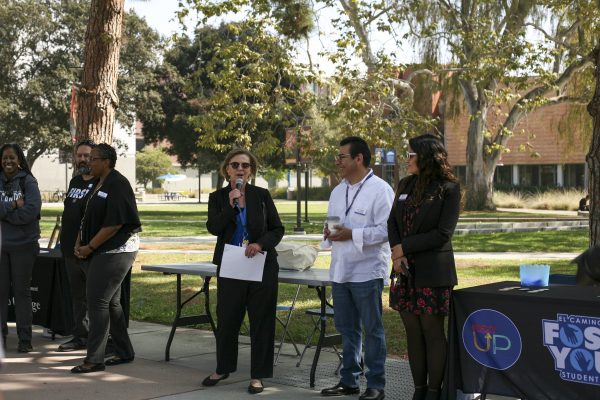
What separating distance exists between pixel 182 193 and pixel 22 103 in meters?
48.5

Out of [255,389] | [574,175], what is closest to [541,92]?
[574,175]

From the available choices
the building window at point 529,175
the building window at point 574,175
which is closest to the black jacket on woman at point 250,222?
the building window at point 574,175

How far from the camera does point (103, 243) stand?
7.45 meters

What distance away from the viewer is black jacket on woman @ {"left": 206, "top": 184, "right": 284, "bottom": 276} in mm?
6844

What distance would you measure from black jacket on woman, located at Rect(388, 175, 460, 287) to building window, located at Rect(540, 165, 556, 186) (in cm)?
6300

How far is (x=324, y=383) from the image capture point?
A: 712cm

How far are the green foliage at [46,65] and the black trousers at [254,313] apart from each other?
3959 centimetres

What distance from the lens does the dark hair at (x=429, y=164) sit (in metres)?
5.89

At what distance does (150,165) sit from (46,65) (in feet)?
169

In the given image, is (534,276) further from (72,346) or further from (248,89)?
(248,89)

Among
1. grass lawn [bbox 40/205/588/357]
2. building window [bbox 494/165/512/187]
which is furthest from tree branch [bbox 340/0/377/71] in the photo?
building window [bbox 494/165/512/187]

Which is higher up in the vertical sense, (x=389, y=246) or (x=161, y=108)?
(x=161, y=108)

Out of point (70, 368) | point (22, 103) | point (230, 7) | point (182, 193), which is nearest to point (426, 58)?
point (230, 7)

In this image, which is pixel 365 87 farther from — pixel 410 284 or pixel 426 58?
pixel 410 284
